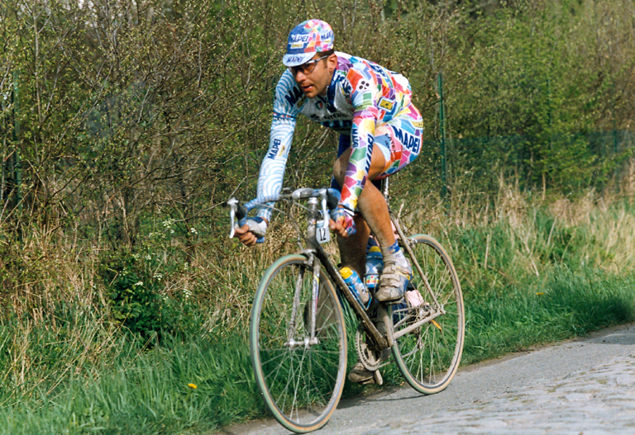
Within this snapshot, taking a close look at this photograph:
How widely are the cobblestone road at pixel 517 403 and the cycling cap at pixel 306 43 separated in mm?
1927

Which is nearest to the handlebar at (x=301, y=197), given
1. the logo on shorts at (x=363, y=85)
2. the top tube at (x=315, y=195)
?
the top tube at (x=315, y=195)

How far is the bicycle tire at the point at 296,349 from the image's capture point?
3727 millimetres

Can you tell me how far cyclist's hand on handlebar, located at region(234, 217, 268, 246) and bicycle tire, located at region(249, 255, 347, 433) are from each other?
0.59 feet

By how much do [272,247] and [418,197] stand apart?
256 cm

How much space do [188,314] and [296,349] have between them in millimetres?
2213

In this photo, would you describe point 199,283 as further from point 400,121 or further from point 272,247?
point 400,121

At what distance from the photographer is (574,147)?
12.6m

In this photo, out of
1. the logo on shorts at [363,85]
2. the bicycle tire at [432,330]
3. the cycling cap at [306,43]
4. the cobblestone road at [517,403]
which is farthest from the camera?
the bicycle tire at [432,330]

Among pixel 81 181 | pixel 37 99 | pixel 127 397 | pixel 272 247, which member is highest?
pixel 37 99

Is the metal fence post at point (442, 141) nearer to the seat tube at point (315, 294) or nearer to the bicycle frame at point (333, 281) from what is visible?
the bicycle frame at point (333, 281)

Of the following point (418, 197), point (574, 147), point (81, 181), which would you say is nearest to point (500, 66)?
point (574, 147)

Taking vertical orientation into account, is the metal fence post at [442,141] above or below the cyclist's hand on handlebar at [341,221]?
above

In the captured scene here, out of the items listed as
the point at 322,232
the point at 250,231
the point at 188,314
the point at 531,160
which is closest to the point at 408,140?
the point at 322,232

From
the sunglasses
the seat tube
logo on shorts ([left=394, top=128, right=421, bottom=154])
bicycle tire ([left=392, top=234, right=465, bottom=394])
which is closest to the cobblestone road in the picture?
bicycle tire ([left=392, top=234, right=465, bottom=394])
